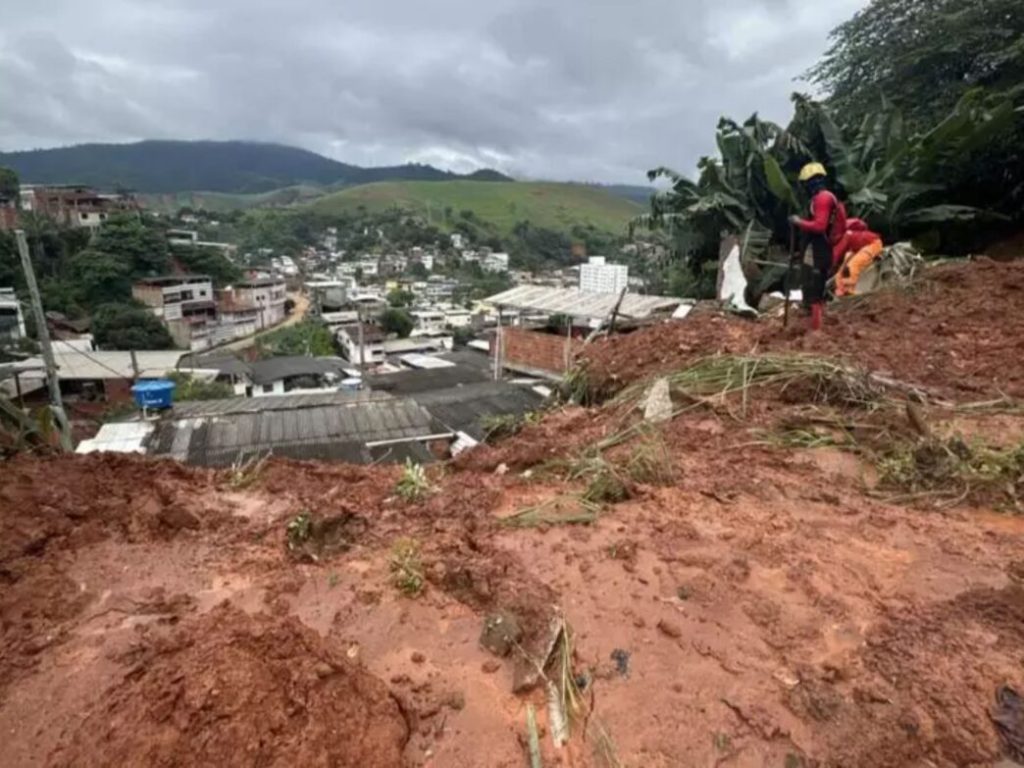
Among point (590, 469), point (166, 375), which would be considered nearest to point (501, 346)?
point (590, 469)

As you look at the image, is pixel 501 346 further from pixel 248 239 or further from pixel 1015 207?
pixel 248 239

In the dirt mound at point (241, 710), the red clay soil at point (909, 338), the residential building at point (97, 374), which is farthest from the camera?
the residential building at point (97, 374)

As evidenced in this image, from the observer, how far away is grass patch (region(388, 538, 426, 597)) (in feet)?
7.84

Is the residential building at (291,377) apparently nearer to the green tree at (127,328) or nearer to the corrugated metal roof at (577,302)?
the green tree at (127,328)

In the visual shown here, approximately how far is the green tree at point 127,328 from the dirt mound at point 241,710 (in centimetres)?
3382

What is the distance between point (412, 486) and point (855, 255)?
6.76m

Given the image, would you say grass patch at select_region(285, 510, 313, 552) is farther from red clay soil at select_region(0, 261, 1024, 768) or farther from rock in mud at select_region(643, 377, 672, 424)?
rock in mud at select_region(643, 377, 672, 424)

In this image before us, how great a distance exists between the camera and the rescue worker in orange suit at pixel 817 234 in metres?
5.91

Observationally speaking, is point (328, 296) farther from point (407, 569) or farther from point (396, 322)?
point (407, 569)

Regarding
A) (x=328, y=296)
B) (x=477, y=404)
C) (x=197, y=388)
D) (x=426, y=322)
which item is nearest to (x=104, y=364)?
(x=197, y=388)

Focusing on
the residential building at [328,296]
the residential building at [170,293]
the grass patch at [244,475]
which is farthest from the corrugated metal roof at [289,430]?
the residential building at [328,296]

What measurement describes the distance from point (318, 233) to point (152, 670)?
3476 inches

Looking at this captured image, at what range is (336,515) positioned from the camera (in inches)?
113

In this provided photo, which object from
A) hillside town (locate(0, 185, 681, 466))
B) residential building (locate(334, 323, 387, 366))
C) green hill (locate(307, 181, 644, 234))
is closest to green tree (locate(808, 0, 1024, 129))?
hillside town (locate(0, 185, 681, 466))
